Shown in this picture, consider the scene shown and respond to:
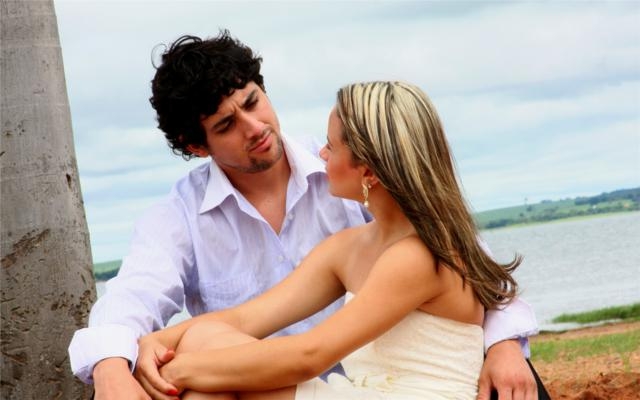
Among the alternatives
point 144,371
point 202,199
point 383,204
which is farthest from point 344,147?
point 202,199

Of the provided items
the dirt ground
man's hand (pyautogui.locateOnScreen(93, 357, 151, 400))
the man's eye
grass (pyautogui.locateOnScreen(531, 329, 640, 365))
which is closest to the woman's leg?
man's hand (pyautogui.locateOnScreen(93, 357, 151, 400))

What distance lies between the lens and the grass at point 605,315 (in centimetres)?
1443

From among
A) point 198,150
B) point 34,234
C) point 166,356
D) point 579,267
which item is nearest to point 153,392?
point 166,356

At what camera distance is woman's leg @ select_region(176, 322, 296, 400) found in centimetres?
391

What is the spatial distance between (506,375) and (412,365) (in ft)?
1.27

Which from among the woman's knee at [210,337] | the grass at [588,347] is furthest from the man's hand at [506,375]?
the grass at [588,347]

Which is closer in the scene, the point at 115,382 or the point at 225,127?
the point at 115,382

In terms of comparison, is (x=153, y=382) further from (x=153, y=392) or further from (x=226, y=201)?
(x=226, y=201)

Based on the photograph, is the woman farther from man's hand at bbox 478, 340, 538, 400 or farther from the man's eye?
the man's eye

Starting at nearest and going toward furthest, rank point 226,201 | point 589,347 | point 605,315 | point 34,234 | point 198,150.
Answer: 1. point 226,201
2. point 198,150
3. point 34,234
4. point 589,347
5. point 605,315

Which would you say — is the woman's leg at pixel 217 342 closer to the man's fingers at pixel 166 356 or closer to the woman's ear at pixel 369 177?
the man's fingers at pixel 166 356

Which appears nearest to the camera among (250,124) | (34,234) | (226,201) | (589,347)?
(250,124)

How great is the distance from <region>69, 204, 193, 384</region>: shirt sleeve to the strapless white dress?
863mm

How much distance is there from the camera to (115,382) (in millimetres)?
4191
